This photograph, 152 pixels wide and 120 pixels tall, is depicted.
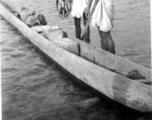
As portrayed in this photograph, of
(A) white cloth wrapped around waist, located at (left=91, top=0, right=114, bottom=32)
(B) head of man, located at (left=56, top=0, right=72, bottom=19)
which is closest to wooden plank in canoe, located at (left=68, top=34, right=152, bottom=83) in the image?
(A) white cloth wrapped around waist, located at (left=91, top=0, right=114, bottom=32)

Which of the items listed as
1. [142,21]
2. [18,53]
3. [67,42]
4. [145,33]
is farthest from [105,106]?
[142,21]

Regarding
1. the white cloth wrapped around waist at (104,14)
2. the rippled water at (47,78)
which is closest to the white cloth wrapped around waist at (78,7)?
the white cloth wrapped around waist at (104,14)

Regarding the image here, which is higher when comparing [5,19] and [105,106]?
[5,19]

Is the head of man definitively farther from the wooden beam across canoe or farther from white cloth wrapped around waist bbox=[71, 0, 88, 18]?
the wooden beam across canoe

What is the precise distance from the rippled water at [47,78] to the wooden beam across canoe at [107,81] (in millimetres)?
250

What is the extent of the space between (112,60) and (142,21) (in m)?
4.36

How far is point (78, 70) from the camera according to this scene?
183 inches

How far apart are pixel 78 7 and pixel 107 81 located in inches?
106

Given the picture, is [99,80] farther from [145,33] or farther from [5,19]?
[5,19]

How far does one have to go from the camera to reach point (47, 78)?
5195 mm

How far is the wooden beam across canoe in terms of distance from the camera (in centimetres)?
349

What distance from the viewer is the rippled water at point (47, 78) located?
13.0ft

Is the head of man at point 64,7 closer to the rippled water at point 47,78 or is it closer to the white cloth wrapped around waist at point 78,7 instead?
the white cloth wrapped around waist at point 78,7

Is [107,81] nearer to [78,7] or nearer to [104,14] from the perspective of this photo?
[104,14]
